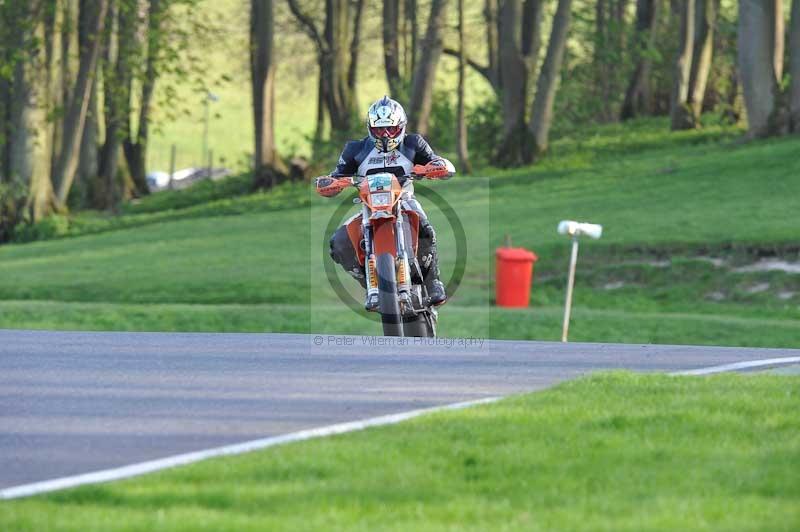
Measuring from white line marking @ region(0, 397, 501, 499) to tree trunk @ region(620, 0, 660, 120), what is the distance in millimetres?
43712

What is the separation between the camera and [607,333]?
2191 centimetres

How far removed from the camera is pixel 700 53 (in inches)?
1913

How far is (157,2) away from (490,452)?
37915 mm

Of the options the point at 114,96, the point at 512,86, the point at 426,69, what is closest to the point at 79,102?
the point at 114,96

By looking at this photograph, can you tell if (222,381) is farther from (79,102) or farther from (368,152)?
(79,102)

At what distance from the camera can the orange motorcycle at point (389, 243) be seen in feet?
43.9

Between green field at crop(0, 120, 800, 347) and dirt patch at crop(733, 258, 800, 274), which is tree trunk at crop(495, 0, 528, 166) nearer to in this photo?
green field at crop(0, 120, 800, 347)

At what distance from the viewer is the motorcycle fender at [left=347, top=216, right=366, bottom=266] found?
13.9m

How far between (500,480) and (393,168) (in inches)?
260

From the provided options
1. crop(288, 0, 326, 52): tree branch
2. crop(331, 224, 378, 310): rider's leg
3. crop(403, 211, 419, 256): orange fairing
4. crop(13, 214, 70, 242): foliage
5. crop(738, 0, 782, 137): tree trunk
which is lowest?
crop(331, 224, 378, 310): rider's leg

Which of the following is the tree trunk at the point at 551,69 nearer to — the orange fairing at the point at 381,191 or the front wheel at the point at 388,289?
the front wheel at the point at 388,289

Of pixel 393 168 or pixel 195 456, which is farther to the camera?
pixel 393 168

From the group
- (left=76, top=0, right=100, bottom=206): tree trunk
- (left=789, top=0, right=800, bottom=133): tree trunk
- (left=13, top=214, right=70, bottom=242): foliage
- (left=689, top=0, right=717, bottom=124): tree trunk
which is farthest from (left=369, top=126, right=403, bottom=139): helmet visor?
(left=76, top=0, right=100, bottom=206): tree trunk

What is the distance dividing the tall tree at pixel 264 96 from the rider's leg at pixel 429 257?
102ft
